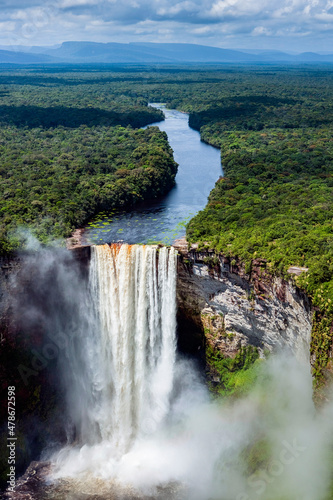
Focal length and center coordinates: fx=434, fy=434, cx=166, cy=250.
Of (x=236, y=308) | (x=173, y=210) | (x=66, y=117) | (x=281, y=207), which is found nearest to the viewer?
(x=236, y=308)

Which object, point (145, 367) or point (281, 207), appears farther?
point (281, 207)

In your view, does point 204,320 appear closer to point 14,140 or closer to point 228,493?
point 228,493

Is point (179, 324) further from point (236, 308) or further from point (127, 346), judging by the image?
point (236, 308)

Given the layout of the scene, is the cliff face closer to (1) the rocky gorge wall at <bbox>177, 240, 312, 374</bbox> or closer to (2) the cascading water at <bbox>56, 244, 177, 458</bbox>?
(1) the rocky gorge wall at <bbox>177, 240, 312, 374</bbox>
